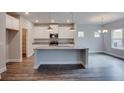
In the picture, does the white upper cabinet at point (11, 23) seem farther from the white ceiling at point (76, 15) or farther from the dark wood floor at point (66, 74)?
the dark wood floor at point (66, 74)

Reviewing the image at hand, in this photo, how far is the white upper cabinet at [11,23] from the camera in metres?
7.02

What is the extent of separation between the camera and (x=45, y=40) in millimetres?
12789

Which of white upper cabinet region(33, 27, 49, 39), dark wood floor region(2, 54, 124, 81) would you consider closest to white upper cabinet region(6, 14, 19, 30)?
dark wood floor region(2, 54, 124, 81)

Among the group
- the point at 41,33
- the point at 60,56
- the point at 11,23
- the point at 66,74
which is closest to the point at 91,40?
the point at 41,33

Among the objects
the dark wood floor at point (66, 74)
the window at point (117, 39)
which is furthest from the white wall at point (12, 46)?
the window at point (117, 39)

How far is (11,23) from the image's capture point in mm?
7430

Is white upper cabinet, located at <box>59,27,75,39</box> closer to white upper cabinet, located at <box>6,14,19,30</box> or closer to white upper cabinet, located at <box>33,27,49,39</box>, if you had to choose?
white upper cabinet, located at <box>33,27,49,39</box>

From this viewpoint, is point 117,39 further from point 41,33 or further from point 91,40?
point 41,33

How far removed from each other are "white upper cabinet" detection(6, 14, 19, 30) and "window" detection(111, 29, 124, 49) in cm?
636

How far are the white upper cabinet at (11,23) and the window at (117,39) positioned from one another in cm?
636
